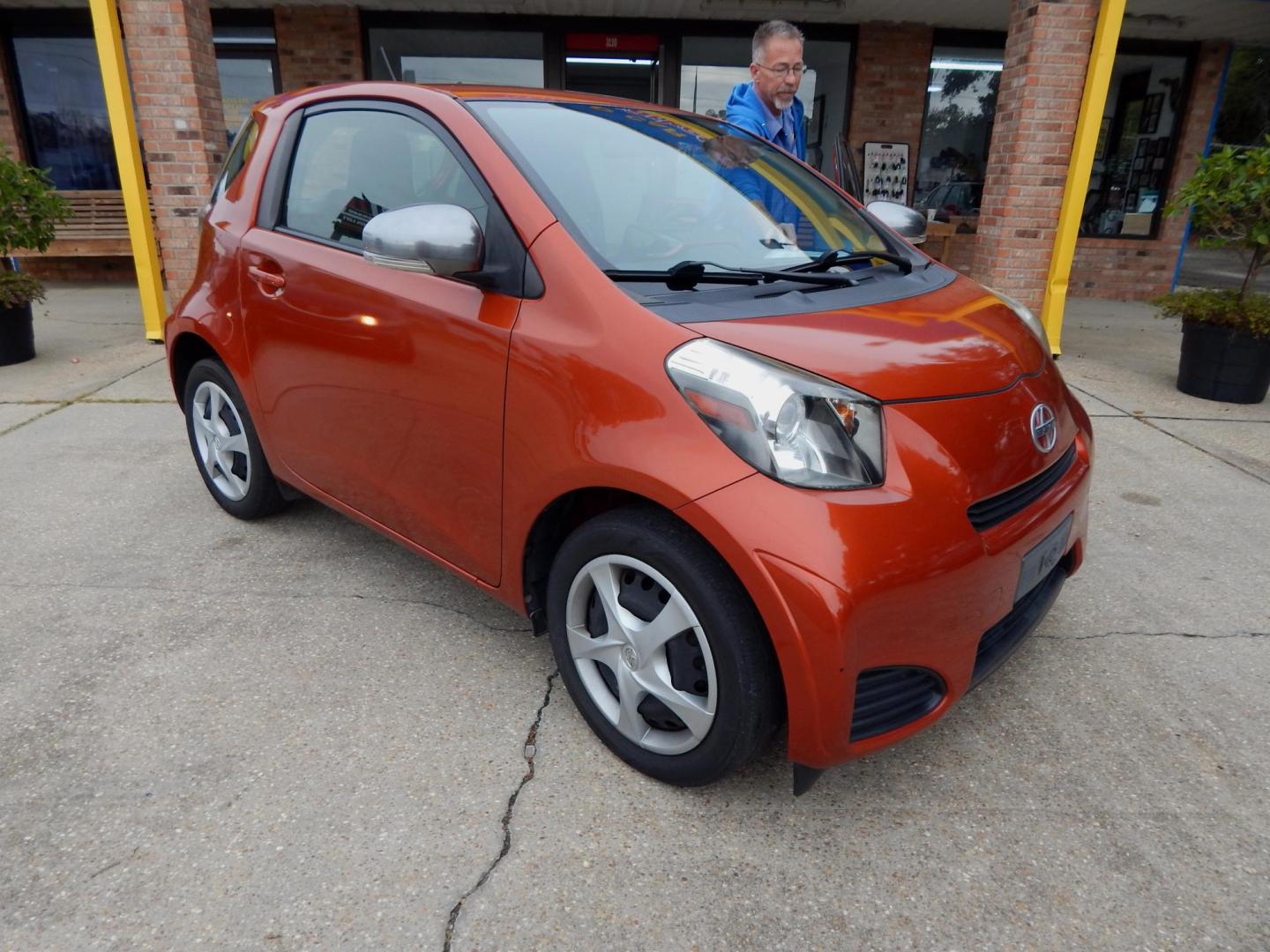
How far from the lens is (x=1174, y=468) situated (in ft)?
14.4

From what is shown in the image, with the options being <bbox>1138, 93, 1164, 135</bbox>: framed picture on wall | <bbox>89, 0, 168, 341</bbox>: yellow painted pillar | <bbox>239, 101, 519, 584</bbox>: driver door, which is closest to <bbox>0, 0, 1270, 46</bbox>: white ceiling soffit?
<bbox>1138, 93, 1164, 135</bbox>: framed picture on wall

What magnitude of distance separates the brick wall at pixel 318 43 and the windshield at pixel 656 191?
814 centimetres

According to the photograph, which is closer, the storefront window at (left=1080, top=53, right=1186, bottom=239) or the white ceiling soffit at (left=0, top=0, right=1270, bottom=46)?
the white ceiling soffit at (left=0, top=0, right=1270, bottom=46)

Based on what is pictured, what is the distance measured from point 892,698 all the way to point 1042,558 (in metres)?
0.56

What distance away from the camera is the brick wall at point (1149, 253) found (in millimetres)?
9906

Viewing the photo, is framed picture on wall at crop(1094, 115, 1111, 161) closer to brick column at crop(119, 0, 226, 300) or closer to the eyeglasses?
the eyeglasses

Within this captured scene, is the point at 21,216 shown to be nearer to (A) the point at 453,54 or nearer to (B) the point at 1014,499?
(A) the point at 453,54

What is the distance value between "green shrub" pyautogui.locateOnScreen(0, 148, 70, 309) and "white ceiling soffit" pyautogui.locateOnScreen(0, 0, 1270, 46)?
→ 13.4 ft

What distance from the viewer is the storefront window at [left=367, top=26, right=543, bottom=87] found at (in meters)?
9.47

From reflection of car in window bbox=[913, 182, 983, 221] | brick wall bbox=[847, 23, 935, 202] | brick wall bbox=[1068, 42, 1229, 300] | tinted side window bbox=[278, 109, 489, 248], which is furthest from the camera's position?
reflection of car in window bbox=[913, 182, 983, 221]

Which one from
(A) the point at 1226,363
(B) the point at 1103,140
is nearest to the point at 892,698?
(A) the point at 1226,363

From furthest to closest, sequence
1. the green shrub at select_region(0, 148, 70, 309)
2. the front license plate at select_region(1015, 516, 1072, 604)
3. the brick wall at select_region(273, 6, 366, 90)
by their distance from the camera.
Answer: the brick wall at select_region(273, 6, 366, 90)
the green shrub at select_region(0, 148, 70, 309)
the front license plate at select_region(1015, 516, 1072, 604)

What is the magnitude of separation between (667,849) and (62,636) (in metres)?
2.03

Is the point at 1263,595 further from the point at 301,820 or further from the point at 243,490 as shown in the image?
the point at 243,490
